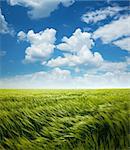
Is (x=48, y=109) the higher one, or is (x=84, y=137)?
(x=48, y=109)

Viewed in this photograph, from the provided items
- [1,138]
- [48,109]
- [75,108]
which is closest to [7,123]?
[1,138]

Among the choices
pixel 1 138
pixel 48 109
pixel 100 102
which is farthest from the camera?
pixel 100 102

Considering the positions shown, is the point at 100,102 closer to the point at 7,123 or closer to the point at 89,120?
the point at 89,120

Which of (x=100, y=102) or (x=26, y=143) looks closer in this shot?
(x=26, y=143)

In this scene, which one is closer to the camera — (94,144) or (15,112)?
(94,144)

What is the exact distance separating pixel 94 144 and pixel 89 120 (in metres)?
0.12

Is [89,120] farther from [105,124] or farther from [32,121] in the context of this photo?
[32,121]

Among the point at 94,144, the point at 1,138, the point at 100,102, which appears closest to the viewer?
the point at 94,144

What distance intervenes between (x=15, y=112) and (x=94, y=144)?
1.52 feet

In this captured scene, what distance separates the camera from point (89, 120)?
133 cm

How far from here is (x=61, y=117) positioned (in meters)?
1.47

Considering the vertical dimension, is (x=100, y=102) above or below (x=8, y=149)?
above

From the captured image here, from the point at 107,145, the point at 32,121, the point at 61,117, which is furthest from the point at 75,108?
the point at 107,145

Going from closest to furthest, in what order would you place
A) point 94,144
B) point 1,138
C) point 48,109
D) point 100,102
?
point 94,144 → point 1,138 → point 48,109 → point 100,102
